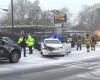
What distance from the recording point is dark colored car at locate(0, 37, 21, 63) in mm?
18578

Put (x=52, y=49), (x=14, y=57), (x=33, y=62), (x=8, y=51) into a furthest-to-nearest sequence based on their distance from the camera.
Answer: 1. (x=52, y=49)
2. (x=33, y=62)
3. (x=14, y=57)
4. (x=8, y=51)

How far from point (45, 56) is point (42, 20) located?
269 ft

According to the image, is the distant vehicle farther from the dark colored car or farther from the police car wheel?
the police car wheel

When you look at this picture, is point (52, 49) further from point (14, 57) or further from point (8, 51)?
point (8, 51)

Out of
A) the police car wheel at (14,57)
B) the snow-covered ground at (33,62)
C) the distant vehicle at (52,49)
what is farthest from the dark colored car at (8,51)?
the distant vehicle at (52,49)

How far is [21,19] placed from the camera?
113 meters

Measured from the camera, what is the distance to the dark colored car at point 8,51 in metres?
18.6

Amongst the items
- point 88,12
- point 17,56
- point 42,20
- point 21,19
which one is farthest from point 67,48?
point 88,12

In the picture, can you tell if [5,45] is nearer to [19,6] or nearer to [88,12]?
[19,6]

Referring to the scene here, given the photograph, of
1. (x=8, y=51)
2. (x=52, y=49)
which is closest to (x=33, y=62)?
(x=8, y=51)

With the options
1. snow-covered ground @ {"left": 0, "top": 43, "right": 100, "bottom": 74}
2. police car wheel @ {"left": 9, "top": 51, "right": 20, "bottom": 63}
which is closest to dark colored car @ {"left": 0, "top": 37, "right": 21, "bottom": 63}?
police car wheel @ {"left": 9, "top": 51, "right": 20, "bottom": 63}

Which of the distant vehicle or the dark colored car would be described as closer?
the dark colored car

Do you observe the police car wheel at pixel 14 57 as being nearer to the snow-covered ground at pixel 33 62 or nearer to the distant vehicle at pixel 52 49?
the snow-covered ground at pixel 33 62

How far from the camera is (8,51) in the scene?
18984 mm
